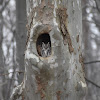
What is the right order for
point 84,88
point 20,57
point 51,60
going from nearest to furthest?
point 51,60
point 84,88
point 20,57

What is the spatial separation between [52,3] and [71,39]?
0.37 metres

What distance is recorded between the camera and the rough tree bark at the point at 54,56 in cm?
189

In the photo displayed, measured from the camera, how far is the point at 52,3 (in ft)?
6.49

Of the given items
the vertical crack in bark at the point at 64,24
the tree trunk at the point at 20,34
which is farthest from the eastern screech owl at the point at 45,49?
the tree trunk at the point at 20,34

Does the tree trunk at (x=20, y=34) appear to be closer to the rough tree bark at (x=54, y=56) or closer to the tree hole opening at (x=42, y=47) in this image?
the tree hole opening at (x=42, y=47)

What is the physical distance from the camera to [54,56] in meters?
1.89

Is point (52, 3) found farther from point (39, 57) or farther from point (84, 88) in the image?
point (84, 88)

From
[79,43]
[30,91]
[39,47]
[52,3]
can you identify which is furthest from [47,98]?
[52,3]

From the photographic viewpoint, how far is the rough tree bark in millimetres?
1895

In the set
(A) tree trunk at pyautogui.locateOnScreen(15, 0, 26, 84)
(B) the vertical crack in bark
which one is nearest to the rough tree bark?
(B) the vertical crack in bark

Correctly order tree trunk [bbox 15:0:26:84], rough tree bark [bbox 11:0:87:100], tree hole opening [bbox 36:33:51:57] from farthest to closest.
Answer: tree trunk [bbox 15:0:26:84]
tree hole opening [bbox 36:33:51:57]
rough tree bark [bbox 11:0:87:100]

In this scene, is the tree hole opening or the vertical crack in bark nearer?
the vertical crack in bark

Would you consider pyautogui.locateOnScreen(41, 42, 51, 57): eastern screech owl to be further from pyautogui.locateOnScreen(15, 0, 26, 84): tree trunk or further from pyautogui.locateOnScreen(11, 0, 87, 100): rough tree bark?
pyautogui.locateOnScreen(15, 0, 26, 84): tree trunk

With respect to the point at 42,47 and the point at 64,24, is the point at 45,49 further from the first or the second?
the point at 64,24
